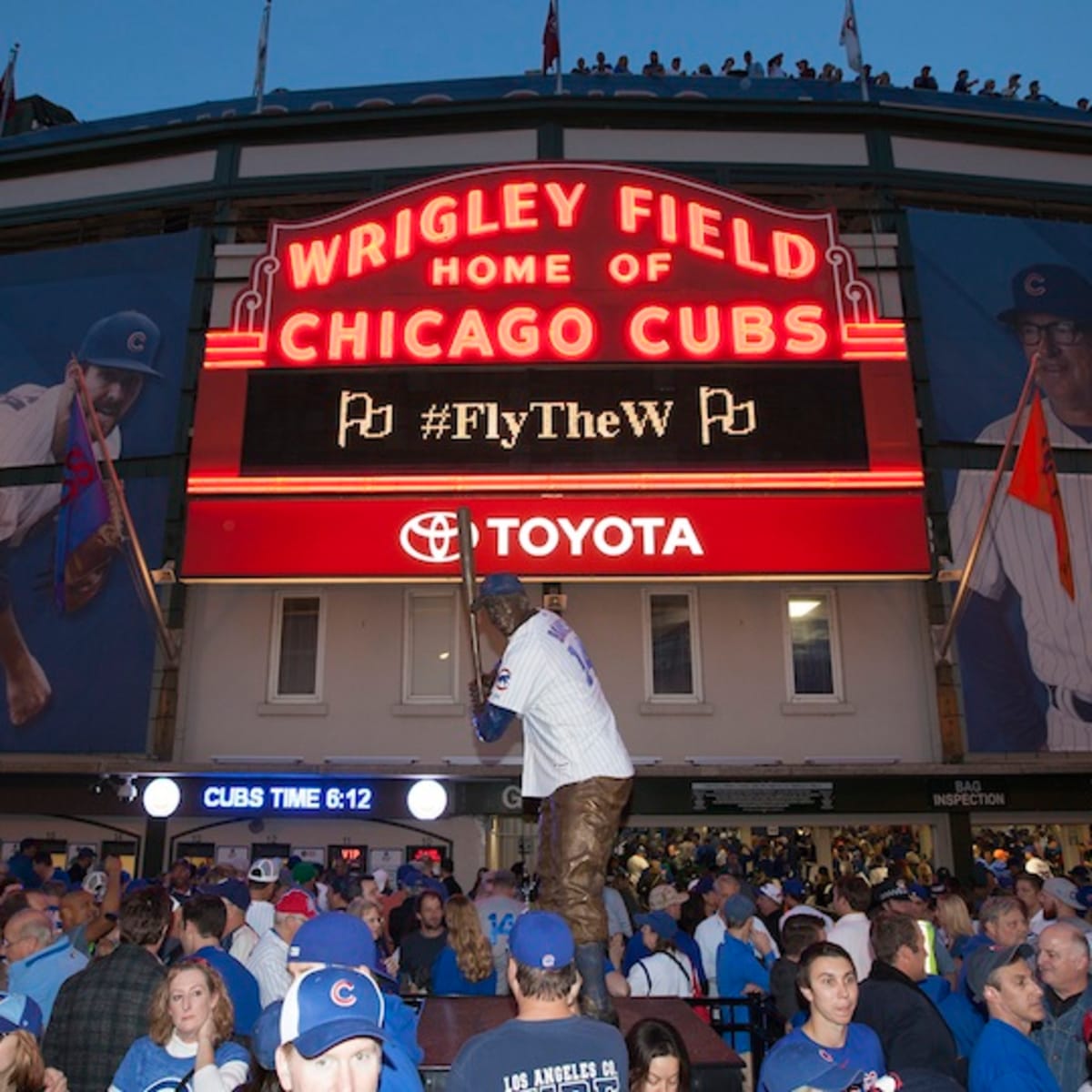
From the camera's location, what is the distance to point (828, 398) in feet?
54.9

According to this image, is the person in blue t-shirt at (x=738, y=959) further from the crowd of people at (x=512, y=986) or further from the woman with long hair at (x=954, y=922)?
the woman with long hair at (x=954, y=922)

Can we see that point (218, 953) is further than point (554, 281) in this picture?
No

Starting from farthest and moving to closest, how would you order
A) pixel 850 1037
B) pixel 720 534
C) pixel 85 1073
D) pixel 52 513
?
pixel 52 513, pixel 720 534, pixel 85 1073, pixel 850 1037

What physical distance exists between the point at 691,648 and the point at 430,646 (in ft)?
15.2

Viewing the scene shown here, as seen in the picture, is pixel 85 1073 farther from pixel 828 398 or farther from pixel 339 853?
pixel 828 398

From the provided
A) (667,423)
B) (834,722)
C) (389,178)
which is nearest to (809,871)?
(834,722)

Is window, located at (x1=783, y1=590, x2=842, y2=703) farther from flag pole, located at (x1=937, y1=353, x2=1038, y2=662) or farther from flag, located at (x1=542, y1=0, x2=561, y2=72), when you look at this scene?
flag, located at (x1=542, y1=0, x2=561, y2=72)

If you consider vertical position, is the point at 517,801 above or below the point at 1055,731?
below

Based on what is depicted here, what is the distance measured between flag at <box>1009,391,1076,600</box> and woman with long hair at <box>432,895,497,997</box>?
39.1ft

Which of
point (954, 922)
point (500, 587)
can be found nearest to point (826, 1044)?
point (500, 587)

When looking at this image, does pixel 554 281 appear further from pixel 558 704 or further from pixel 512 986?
pixel 512 986

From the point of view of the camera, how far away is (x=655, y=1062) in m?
3.84

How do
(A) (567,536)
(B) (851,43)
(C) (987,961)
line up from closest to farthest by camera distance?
(C) (987,961)
(A) (567,536)
(B) (851,43)

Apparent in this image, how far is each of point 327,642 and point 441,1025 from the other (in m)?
12.6
